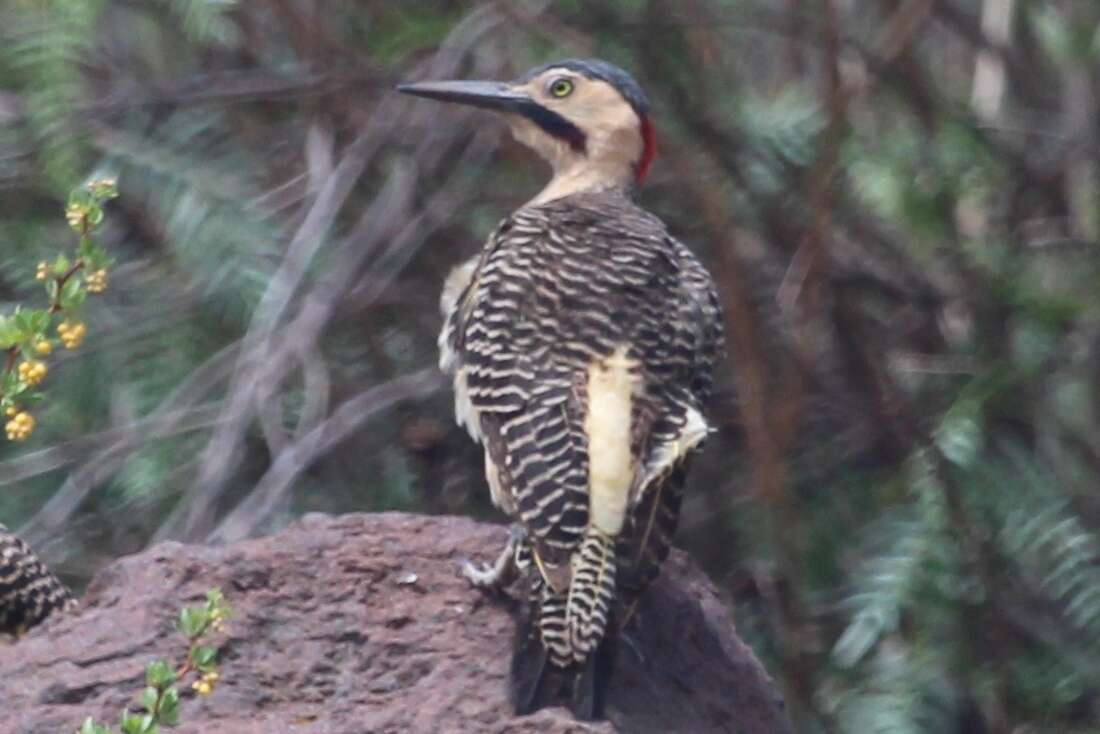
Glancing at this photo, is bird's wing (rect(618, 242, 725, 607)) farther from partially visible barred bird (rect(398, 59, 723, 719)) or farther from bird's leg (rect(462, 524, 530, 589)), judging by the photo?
bird's leg (rect(462, 524, 530, 589))

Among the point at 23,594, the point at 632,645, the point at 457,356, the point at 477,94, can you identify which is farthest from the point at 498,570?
the point at 477,94

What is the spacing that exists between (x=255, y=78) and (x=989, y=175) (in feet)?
7.00

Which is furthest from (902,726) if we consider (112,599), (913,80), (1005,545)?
(112,599)

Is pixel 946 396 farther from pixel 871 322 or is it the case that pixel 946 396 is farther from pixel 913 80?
pixel 913 80

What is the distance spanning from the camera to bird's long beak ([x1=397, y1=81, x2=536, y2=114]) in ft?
22.8

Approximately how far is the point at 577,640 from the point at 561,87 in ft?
7.45

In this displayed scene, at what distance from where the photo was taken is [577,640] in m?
5.25

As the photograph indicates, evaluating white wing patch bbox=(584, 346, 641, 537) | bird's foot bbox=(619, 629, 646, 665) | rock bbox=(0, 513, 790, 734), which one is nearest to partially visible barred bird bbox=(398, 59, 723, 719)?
white wing patch bbox=(584, 346, 641, 537)

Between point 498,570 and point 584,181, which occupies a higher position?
point 584,181

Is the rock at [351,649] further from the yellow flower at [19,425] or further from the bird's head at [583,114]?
the bird's head at [583,114]

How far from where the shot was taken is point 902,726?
7.16 metres

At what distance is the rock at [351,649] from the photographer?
17.3 feet

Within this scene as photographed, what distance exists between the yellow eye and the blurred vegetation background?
34 centimetres

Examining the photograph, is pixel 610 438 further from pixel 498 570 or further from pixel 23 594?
pixel 23 594
